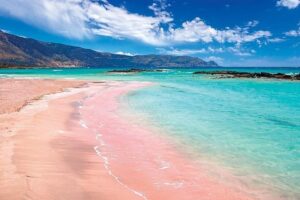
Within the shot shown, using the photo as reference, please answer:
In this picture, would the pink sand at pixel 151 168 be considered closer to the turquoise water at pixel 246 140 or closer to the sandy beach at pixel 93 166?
the sandy beach at pixel 93 166

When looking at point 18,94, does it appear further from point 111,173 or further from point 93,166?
point 111,173

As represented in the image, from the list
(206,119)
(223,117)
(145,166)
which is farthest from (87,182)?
(223,117)

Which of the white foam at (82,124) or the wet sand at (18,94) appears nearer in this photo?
the white foam at (82,124)

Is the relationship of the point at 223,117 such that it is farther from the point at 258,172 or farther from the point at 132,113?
the point at 258,172

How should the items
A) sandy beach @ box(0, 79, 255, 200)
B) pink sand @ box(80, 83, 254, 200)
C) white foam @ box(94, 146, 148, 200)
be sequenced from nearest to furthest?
1. sandy beach @ box(0, 79, 255, 200)
2. white foam @ box(94, 146, 148, 200)
3. pink sand @ box(80, 83, 254, 200)

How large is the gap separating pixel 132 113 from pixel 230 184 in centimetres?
1197

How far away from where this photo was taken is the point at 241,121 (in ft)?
57.9

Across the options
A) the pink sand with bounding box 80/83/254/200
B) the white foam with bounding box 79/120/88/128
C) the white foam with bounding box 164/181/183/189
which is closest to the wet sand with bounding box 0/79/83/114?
the white foam with bounding box 79/120/88/128

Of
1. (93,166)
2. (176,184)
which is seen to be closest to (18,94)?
(93,166)

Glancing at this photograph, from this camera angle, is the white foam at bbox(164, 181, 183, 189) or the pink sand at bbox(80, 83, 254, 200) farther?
the white foam at bbox(164, 181, 183, 189)

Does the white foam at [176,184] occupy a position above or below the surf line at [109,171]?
below

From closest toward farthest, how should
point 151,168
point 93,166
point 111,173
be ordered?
point 111,173 < point 93,166 < point 151,168

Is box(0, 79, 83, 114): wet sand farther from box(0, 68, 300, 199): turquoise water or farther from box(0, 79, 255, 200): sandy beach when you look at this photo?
box(0, 68, 300, 199): turquoise water

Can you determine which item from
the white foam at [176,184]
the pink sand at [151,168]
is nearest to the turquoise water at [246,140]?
the pink sand at [151,168]
